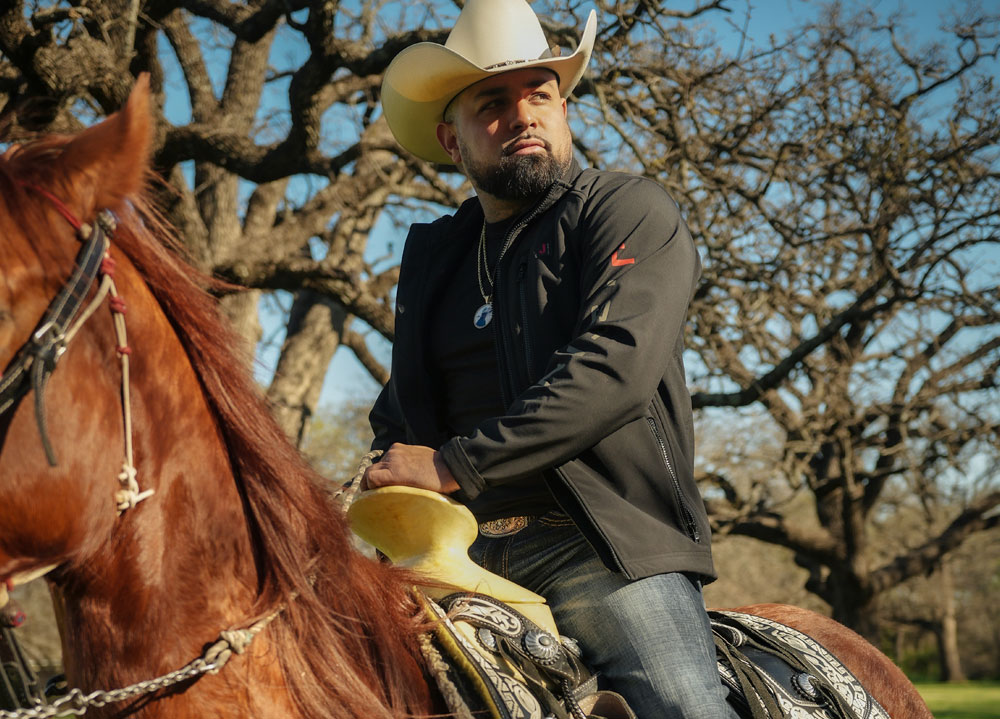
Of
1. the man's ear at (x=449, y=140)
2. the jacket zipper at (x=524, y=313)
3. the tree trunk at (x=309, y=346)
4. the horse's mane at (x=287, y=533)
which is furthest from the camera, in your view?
the tree trunk at (x=309, y=346)

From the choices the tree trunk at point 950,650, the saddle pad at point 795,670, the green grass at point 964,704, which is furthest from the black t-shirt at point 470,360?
the tree trunk at point 950,650

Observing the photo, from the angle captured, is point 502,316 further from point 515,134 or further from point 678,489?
point 678,489

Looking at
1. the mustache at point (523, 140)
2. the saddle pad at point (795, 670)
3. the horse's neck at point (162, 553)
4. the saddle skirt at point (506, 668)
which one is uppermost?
the mustache at point (523, 140)

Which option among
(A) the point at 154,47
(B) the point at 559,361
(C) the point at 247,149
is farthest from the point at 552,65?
(A) the point at 154,47

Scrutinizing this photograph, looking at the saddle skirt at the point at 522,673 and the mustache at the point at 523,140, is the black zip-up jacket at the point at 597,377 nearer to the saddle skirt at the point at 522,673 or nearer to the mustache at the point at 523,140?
the mustache at the point at 523,140

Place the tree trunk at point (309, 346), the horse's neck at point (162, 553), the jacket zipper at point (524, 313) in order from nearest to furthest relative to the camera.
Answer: the horse's neck at point (162, 553)
the jacket zipper at point (524, 313)
the tree trunk at point (309, 346)

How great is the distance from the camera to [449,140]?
10.8 ft

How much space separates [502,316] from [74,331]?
1.30 meters

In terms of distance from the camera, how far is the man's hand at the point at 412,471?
2271 millimetres

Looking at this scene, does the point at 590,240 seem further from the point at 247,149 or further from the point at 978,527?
the point at 978,527

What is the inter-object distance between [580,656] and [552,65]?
68.1 inches

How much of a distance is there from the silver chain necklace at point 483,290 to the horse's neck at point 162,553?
1.08 metres

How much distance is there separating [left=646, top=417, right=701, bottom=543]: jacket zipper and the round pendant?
59 centimetres

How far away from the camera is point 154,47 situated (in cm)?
870
